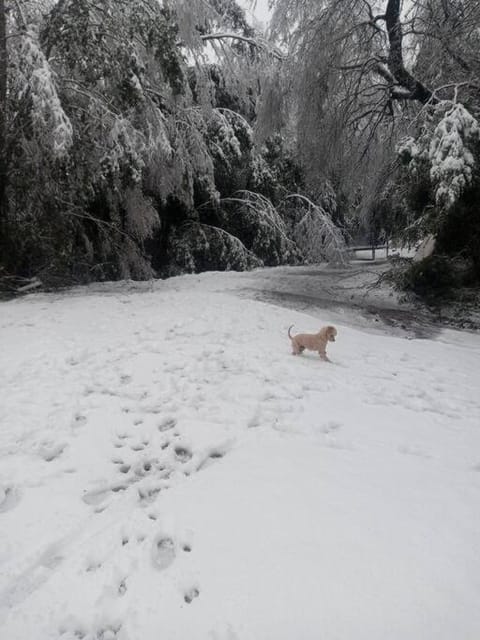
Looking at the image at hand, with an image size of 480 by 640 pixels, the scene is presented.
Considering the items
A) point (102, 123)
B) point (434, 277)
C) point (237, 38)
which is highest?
point (237, 38)

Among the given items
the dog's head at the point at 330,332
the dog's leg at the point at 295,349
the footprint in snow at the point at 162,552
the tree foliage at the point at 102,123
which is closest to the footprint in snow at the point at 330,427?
the footprint in snow at the point at 162,552

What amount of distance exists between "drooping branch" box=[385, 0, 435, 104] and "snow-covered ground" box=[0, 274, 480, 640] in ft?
17.2

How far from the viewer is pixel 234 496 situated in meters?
2.34

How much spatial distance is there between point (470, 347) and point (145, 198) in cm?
686

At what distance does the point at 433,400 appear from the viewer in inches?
148

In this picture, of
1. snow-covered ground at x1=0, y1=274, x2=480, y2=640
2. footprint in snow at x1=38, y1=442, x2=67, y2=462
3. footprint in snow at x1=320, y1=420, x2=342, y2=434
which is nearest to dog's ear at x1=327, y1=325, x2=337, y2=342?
snow-covered ground at x1=0, y1=274, x2=480, y2=640

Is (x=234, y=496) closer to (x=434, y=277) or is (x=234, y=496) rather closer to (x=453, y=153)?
(x=453, y=153)

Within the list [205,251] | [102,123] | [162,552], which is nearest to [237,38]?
[102,123]

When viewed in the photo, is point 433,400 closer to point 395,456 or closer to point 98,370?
point 395,456

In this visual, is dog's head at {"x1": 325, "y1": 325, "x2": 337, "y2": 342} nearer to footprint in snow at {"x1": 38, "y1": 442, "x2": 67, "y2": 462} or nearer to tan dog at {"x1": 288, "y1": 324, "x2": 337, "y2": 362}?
tan dog at {"x1": 288, "y1": 324, "x2": 337, "y2": 362}

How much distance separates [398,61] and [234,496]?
765 cm

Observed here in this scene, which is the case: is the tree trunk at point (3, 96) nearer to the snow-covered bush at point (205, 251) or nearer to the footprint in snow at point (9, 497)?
the snow-covered bush at point (205, 251)

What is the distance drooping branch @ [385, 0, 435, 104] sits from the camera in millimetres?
7027

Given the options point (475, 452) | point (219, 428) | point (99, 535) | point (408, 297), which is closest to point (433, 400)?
point (475, 452)
